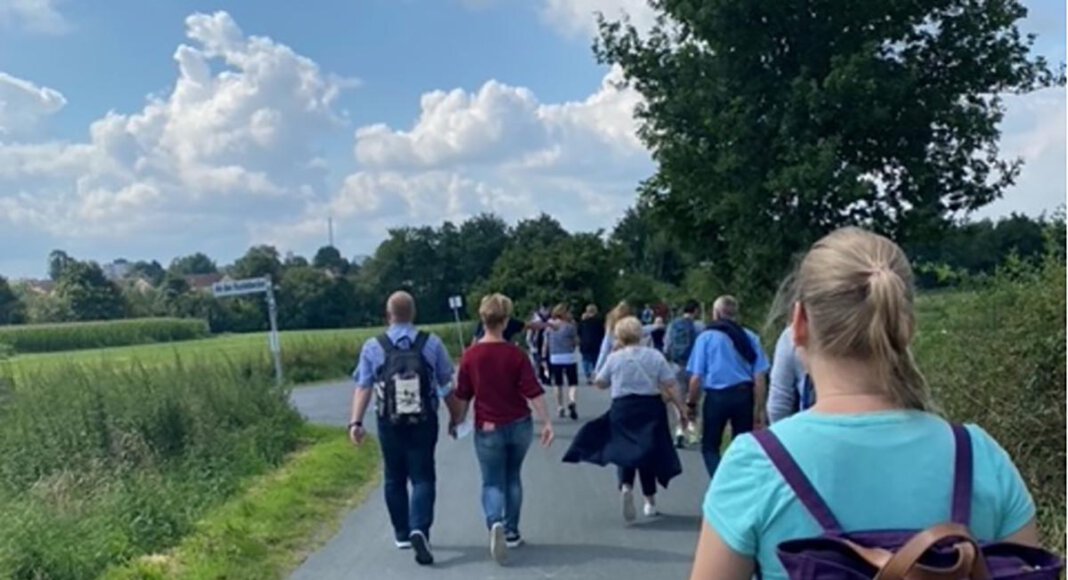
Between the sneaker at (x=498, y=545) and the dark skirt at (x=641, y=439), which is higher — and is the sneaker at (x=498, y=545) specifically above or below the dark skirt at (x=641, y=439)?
below

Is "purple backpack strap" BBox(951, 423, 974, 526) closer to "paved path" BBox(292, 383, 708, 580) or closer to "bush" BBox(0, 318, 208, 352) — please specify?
"paved path" BBox(292, 383, 708, 580)

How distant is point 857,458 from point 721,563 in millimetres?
326

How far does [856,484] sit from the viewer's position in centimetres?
225

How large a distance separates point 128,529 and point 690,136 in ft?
33.6

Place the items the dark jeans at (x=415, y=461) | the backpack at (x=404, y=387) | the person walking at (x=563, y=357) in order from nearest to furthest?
the backpack at (x=404, y=387) → the dark jeans at (x=415, y=461) → the person walking at (x=563, y=357)

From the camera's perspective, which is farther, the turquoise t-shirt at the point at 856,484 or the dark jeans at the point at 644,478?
the dark jeans at the point at 644,478

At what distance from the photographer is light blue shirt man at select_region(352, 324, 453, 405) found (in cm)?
868

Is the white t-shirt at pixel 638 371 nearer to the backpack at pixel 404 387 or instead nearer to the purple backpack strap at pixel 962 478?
the backpack at pixel 404 387

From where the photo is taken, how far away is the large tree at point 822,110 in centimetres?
1623

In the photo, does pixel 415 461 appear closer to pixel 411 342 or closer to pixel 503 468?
pixel 503 468

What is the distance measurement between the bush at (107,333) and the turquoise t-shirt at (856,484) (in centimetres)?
4047

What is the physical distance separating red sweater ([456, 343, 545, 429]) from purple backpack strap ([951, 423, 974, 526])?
6605 millimetres

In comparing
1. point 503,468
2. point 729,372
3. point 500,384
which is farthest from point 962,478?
point 729,372

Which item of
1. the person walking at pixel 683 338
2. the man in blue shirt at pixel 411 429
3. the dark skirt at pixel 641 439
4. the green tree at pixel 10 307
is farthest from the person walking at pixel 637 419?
the green tree at pixel 10 307
